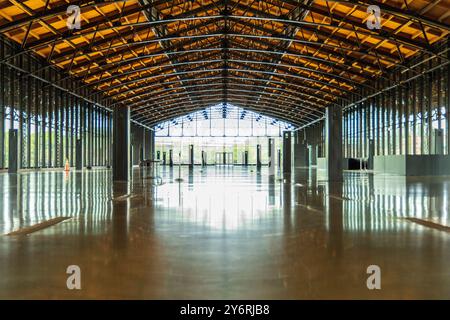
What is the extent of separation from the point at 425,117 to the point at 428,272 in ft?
105

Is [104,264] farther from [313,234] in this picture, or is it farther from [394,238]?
[394,238]
